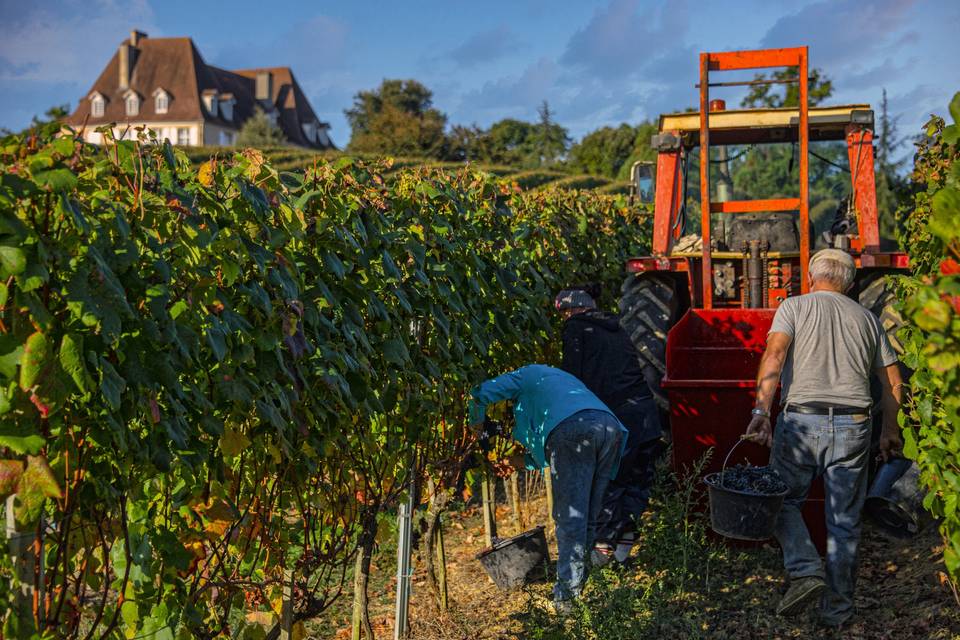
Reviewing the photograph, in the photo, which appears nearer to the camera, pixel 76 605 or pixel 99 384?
pixel 99 384

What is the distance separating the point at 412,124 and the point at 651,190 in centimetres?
3702

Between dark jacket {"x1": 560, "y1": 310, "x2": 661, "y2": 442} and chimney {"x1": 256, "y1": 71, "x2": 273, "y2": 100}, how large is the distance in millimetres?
64099

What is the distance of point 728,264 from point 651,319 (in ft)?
3.65

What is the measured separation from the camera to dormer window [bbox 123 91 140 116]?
58.5 metres

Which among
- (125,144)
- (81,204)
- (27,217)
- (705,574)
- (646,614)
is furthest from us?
(705,574)

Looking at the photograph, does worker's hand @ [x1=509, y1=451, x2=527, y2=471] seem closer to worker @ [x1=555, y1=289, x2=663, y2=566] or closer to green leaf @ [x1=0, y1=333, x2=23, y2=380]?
worker @ [x1=555, y1=289, x2=663, y2=566]

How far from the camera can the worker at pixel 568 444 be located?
15.4 feet

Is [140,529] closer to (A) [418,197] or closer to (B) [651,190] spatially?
(A) [418,197]

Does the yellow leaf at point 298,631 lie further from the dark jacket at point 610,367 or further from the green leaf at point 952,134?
the green leaf at point 952,134

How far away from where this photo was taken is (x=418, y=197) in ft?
14.8

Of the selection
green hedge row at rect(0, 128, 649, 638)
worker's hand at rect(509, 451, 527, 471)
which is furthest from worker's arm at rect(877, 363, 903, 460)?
worker's hand at rect(509, 451, 527, 471)

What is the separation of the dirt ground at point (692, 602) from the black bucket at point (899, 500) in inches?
3.3

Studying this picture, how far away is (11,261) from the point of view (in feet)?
5.99

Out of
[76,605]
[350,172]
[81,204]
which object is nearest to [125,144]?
[81,204]
